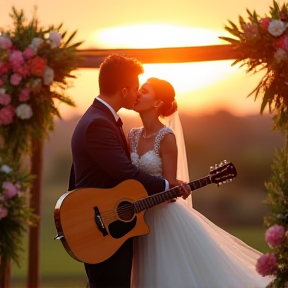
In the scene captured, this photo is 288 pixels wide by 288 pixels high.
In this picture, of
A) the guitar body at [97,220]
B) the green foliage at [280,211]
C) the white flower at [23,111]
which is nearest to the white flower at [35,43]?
the white flower at [23,111]

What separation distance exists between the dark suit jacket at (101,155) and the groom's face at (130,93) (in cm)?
13

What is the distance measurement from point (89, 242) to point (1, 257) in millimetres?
988

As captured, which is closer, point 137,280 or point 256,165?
point 137,280

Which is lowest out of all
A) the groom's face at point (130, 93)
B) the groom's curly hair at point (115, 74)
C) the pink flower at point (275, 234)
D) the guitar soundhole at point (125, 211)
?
the pink flower at point (275, 234)

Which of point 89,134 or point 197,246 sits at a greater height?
point 89,134

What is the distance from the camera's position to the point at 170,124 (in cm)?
480

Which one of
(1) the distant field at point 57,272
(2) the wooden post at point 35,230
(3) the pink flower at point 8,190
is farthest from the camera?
(1) the distant field at point 57,272

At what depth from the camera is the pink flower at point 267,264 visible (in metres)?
3.91

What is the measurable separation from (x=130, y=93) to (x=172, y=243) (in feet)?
2.94

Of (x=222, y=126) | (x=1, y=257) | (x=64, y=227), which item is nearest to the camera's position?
(x=64, y=227)

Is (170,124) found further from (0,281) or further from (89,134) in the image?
(0,281)

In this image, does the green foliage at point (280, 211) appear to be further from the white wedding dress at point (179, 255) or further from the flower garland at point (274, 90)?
the white wedding dress at point (179, 255)

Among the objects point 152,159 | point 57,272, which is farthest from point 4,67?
point 57,272

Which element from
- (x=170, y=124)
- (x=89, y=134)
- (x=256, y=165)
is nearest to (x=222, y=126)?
(x=256, y=165)
